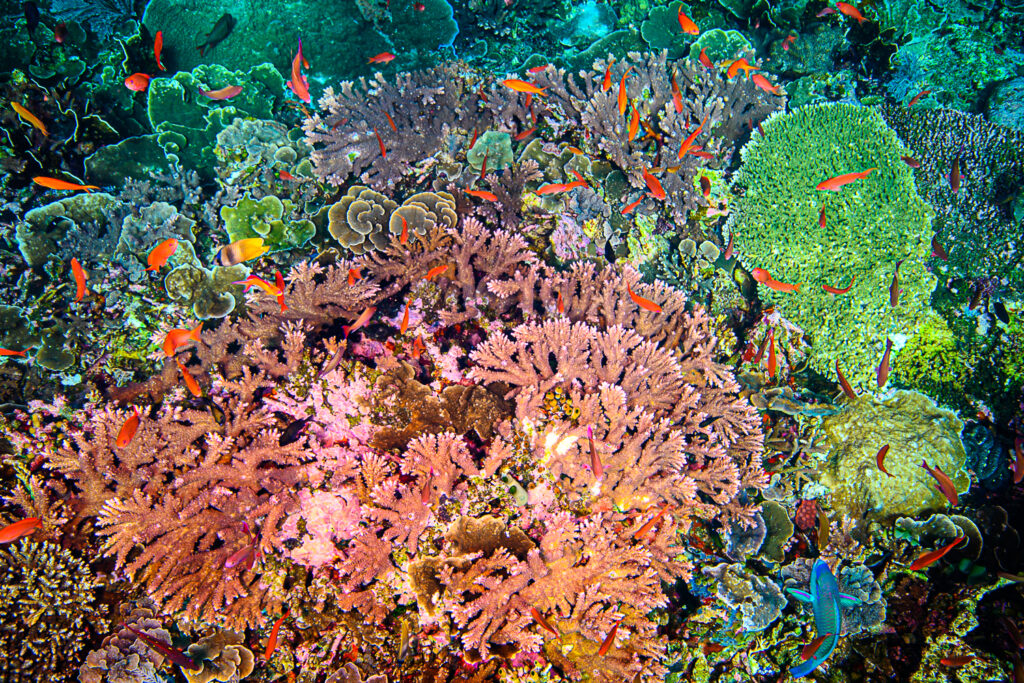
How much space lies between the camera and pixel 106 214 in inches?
177

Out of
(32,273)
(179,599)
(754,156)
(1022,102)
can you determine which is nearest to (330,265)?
(179,599)

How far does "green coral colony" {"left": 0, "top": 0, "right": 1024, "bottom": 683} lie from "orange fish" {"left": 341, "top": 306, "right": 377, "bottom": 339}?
→ 0.05 m

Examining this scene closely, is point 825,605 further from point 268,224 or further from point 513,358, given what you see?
point 268,224

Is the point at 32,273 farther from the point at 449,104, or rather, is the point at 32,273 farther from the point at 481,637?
the point at 481,637

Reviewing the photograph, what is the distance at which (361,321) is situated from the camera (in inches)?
121

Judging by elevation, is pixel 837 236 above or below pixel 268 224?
above

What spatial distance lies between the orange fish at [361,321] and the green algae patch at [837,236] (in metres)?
3.66

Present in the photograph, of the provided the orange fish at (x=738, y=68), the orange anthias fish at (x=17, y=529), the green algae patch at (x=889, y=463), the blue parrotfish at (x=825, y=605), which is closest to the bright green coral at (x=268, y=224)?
the orange anthias fish at (x=17, y=529)

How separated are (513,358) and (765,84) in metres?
4.34

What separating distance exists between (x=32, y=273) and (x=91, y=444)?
249 cm

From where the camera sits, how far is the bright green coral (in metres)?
4.36

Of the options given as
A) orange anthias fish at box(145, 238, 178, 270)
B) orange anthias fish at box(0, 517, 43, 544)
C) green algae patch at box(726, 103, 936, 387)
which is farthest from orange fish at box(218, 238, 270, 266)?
green algae patch at box(726, 103, 936, 387)

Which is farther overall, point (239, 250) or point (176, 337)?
point (239, 250)

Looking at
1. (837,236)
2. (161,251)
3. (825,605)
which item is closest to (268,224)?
(161,251)
